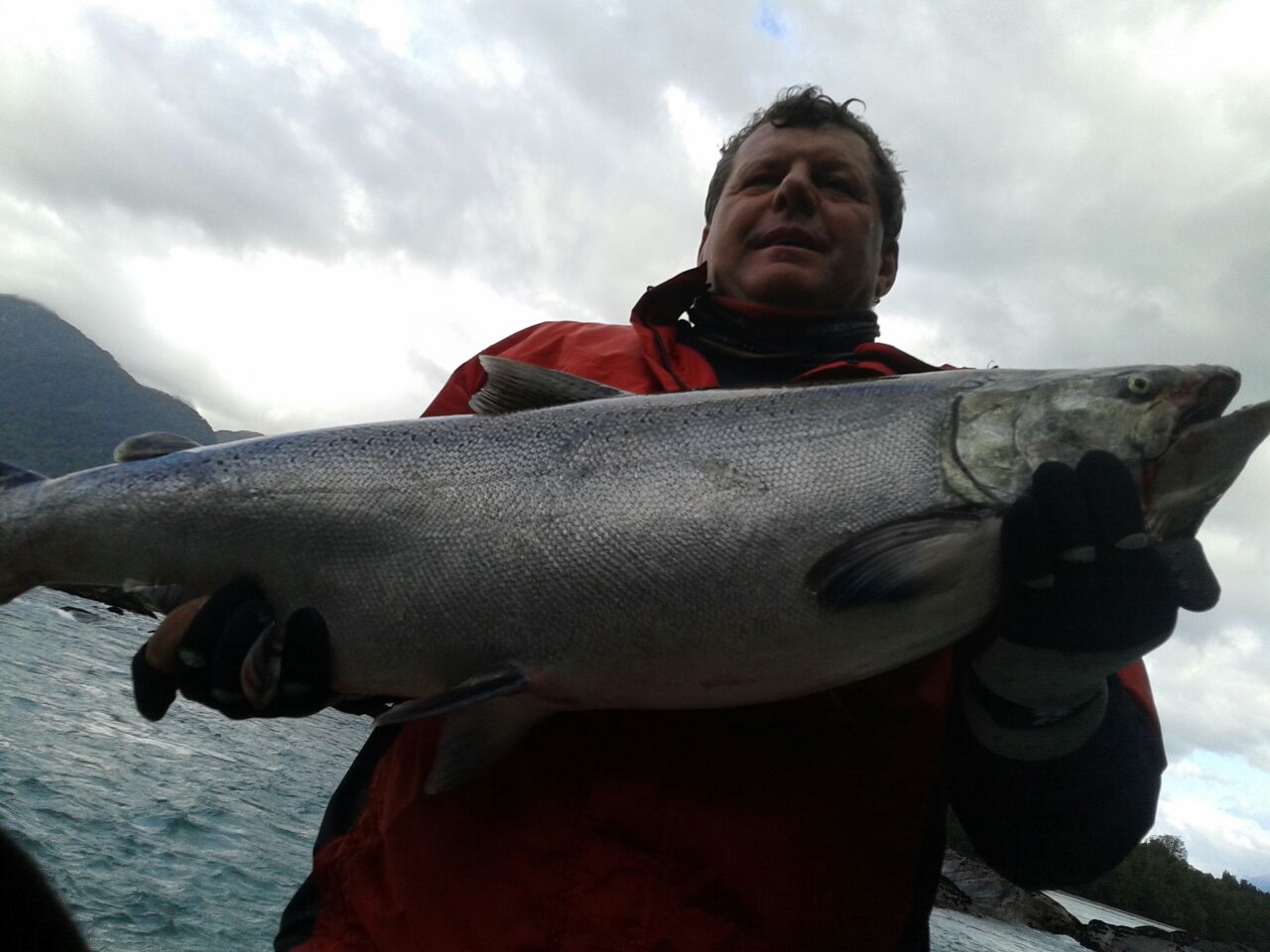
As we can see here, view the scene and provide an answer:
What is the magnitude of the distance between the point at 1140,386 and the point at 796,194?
70.6 inches

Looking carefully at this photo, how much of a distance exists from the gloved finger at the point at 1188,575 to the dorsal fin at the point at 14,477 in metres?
3.51

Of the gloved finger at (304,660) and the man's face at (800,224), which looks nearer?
the gloved finger at (304,660)

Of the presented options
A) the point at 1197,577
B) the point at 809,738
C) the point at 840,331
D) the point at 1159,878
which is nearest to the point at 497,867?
the point at 809,738

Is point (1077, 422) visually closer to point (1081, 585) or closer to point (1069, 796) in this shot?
point (1081, 585)

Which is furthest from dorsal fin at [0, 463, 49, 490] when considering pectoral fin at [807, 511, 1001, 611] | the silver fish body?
pectoral fin at [807, 511, 1001, 611]

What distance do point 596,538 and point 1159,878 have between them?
81275 mm

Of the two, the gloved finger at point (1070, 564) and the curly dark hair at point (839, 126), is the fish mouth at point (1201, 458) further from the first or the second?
the curly dark hair at point (839, 126)

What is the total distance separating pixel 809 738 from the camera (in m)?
2.29

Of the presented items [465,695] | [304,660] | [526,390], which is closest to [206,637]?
[304,660]

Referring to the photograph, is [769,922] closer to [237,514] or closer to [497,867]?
[497,867]

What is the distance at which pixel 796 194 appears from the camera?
3.58 meters

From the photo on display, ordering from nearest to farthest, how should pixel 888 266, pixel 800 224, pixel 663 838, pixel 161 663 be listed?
pixel 663 838
pixel 161 663
pixel 800 224
pixel 888 266

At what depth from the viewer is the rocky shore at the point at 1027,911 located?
119 ft

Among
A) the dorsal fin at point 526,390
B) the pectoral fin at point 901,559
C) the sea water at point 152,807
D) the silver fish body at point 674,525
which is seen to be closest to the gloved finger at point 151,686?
the silver fish body at point 674,525
